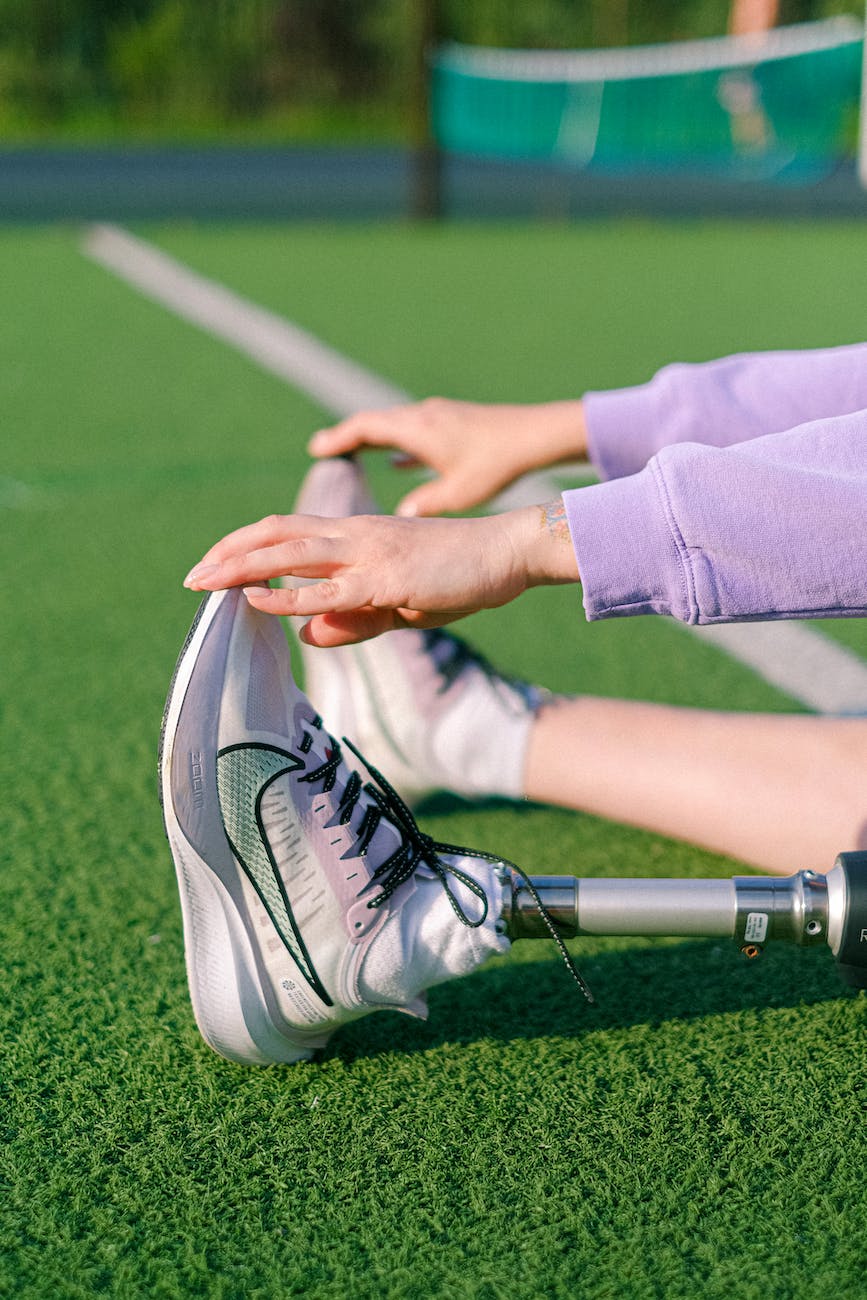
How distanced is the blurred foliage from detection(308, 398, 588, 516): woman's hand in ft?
68.6

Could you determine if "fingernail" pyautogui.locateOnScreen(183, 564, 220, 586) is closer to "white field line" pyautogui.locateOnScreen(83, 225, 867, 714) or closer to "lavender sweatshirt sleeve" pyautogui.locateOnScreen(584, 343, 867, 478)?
"lavender sweatshirt sleeve" pyautogui.locateOnScreen(584, 343, 867, 478)

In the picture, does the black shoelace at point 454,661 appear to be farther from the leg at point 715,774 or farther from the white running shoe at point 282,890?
the white running shoe at point 282,890

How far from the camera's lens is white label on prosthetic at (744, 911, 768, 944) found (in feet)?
4.45

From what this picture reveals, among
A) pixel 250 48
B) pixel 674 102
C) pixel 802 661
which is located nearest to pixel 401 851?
pixel 802 661

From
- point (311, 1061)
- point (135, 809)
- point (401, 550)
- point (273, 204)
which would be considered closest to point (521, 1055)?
point (311, 1061)

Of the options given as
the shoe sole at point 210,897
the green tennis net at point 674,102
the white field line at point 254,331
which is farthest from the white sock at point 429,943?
the green tennis net at point 674,102

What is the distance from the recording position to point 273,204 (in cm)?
1481

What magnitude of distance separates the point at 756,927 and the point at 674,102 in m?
11.0

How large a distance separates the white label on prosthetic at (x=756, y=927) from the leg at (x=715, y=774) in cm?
26

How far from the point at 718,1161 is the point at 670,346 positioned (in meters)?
4.80

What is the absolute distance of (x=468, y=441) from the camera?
1900mm

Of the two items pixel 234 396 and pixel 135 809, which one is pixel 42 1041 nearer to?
pixel 135 809

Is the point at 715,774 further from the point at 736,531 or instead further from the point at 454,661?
the point at 736,531

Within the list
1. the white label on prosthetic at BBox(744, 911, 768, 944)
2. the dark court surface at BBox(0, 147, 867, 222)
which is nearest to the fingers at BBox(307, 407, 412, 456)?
the white label on prosthetic at BBox(744, 911, 768, 944)
